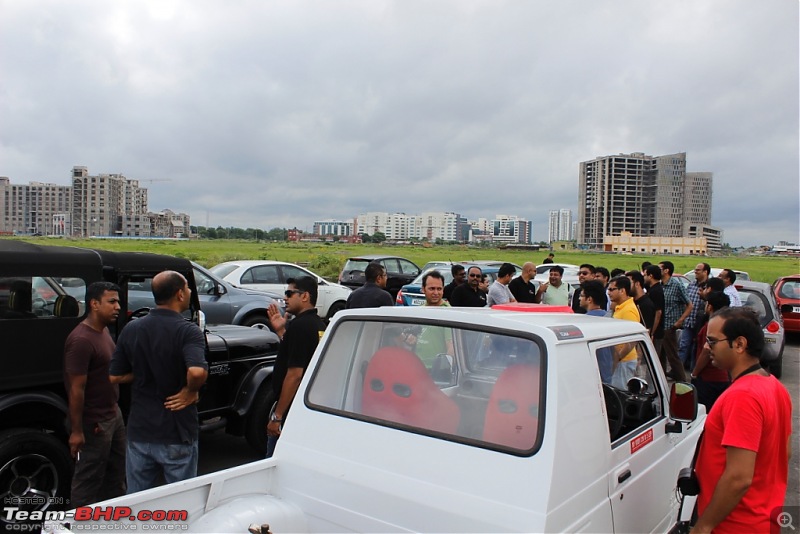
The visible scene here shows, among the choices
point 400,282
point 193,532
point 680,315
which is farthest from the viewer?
point 400,282

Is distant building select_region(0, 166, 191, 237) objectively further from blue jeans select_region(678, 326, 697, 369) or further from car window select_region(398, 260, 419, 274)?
blue jeans select_region(678, 326, 697, 369)

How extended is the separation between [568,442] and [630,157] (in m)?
123

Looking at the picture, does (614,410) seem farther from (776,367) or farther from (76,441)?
(776,367)

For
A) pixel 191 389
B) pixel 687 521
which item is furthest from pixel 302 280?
pixel 687 521

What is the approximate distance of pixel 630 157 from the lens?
114250mm

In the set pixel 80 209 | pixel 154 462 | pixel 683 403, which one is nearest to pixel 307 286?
pixel 154 462

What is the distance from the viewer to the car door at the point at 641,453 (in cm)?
260

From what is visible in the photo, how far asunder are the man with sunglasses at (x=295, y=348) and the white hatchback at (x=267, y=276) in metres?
8.10

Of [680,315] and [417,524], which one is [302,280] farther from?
[680,315]

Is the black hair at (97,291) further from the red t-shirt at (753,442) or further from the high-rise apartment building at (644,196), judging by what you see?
the high-rise apartment building at (644,196)

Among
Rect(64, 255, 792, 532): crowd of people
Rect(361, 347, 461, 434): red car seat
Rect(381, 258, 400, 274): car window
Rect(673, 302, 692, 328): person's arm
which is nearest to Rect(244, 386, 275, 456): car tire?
Rect(64, 255, 792, 532): crowd of people

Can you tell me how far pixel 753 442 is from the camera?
2348 millimetres

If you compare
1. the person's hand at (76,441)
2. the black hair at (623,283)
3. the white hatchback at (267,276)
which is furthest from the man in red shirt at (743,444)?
the white hatchback at (267,276)

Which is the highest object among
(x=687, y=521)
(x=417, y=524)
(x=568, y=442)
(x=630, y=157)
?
(x=630, y=157)
